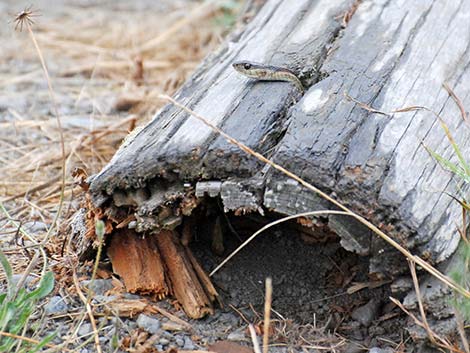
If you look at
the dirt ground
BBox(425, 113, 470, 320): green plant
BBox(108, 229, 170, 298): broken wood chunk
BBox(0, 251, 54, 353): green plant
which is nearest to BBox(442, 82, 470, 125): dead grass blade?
BBox(425, 113, 470, 320): green plant

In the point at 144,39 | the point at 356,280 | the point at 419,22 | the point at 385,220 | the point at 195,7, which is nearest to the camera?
the point at 385,220

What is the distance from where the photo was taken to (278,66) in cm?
285

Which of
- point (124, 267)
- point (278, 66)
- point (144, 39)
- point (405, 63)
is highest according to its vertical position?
point (405, 63)

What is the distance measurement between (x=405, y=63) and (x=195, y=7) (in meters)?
3.74

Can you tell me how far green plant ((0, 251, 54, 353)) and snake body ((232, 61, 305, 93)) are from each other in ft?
3.38

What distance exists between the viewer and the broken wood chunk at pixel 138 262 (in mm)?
2629

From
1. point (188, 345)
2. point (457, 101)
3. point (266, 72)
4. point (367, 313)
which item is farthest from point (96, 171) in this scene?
point (457, 101)

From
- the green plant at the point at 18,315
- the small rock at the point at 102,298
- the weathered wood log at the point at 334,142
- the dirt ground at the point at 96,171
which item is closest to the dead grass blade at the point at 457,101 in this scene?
the weathered wood log at the point at 334,142

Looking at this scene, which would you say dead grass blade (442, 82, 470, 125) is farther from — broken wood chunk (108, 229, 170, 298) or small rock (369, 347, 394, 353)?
broken wood chunk (108, 229, 170, 298)

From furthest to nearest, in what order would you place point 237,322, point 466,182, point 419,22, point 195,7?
1. point 195,7
2. point 419,22
3. point 237,322
4. point 466,182

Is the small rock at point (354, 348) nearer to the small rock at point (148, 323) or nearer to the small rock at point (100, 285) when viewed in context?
the small rock at point (148, 323)

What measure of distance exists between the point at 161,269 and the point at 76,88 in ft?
8.14

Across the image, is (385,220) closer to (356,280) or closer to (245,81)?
(356,280)

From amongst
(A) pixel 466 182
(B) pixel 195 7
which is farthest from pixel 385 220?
(B) pixel 195 7
